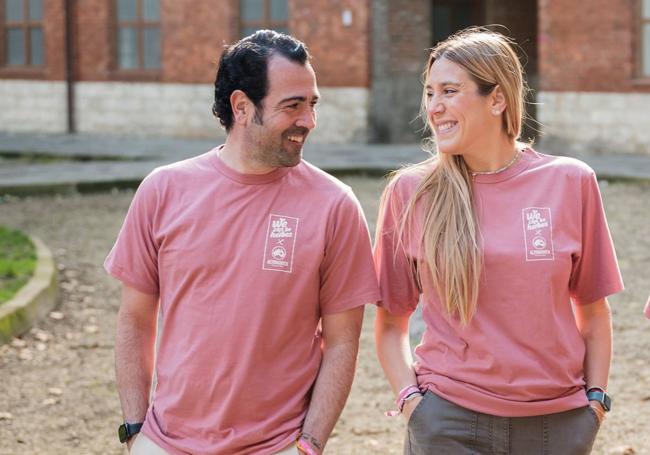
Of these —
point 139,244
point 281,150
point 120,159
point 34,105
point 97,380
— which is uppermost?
point 281,150

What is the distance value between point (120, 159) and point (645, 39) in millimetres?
8145

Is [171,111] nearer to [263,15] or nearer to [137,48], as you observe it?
[137,48]

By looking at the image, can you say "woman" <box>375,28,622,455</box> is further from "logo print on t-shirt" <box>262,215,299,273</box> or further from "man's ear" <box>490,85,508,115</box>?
"logo print on t-shirt" <box>262,215,299,273</box>

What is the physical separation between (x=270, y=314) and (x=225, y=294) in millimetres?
122

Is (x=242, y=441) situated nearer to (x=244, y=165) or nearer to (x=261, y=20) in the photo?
(x=244, y=165)

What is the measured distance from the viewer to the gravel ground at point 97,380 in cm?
572

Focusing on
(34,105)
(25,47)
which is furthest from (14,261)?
(25,47)

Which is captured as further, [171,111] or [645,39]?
[171,111]

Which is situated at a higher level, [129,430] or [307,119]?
[307,119]

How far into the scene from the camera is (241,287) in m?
3.11

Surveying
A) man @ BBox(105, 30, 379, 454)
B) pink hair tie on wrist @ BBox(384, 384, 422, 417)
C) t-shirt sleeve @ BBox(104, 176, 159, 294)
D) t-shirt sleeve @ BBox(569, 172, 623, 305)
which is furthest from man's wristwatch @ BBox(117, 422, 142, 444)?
t-shirt sleeve @ BBox(569, 172, 623, 305)

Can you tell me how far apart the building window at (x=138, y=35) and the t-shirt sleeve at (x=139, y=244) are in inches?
833

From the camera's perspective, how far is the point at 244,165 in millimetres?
3199

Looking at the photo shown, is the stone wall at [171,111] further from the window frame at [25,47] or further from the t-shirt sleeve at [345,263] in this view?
the t-shirt sleeve at [345,263]
